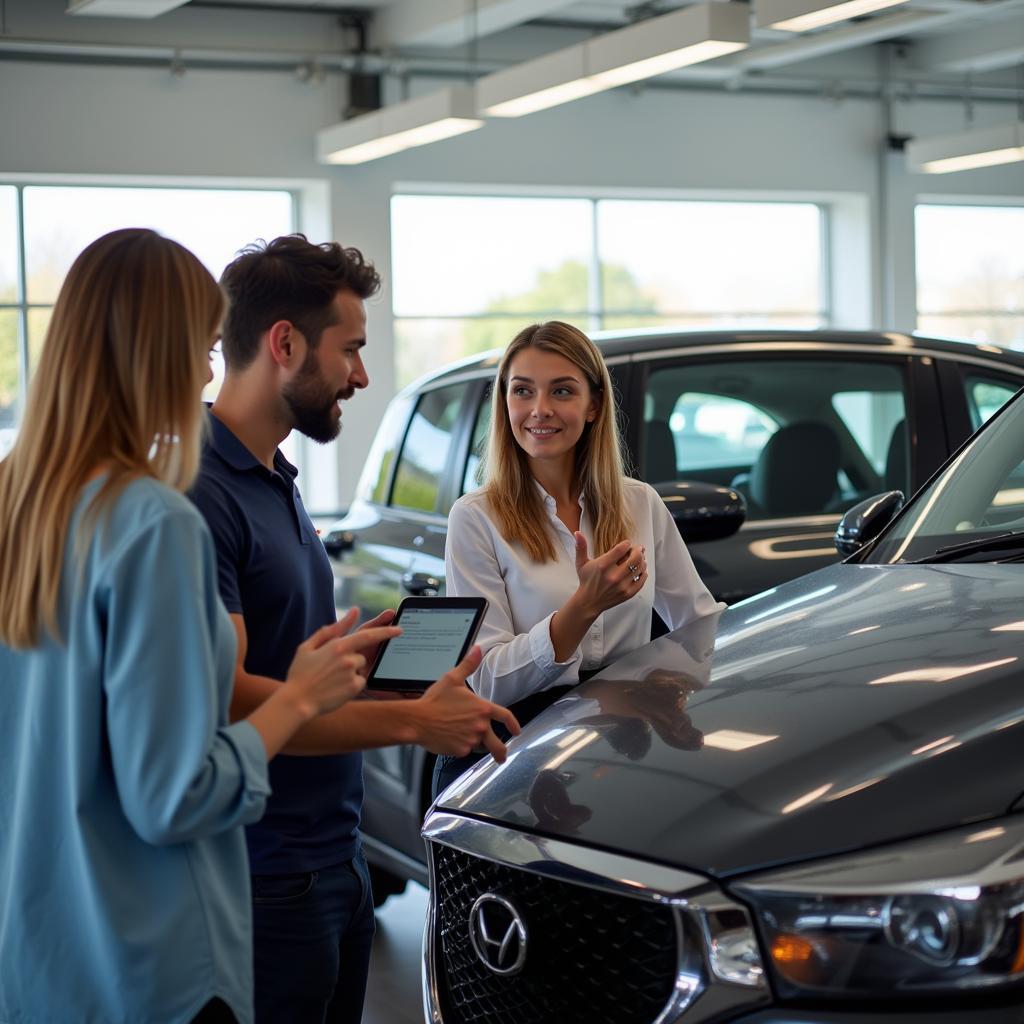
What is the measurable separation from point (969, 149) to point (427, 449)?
8.50m

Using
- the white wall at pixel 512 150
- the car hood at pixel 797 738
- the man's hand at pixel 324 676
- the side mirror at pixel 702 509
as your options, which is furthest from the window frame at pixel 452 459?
the white wall at pixel 512 150

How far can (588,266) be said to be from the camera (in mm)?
13375

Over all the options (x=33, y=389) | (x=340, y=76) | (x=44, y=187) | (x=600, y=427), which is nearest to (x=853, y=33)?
(x=340, y=76)

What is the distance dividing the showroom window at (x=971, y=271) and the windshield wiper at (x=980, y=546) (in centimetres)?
1200

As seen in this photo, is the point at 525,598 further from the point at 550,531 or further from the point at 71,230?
the point at 71,230

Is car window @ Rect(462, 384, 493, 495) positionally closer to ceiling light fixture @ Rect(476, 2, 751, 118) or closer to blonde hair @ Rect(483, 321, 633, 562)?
blonde hair @ Rect(483, 321, 633, 562)

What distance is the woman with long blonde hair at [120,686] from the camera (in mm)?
1569

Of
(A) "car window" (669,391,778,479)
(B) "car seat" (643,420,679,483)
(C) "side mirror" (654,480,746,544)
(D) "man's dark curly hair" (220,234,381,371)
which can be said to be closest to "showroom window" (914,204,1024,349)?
(A) "car window" (669,391,778,479)

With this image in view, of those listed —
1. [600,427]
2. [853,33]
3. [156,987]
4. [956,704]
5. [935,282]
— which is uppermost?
[853,33]

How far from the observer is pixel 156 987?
1631mm

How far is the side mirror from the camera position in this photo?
11.5 ft

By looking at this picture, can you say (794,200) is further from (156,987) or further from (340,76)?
(156,987)

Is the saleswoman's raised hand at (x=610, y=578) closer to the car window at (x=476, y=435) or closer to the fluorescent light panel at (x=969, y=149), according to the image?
the car window at (x=476, y=435)

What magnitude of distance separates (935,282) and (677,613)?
12.4 metres
